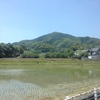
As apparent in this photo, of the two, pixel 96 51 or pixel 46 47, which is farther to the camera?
pixel 46 47

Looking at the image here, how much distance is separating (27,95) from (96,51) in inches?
3086

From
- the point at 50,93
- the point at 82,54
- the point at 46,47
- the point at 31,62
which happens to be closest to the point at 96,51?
the point at 82,54

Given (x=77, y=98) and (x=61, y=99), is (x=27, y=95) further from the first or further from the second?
(x=77, y=98)

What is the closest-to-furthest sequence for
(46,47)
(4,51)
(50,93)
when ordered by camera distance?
1. (50,93)
2. (4,51)
3. (46,47)

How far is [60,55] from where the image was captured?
78.8 meters

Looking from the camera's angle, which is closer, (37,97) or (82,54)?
(37,97)

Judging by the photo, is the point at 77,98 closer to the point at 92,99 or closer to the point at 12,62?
the point at 92,99

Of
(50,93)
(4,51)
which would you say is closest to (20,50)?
(4,51)

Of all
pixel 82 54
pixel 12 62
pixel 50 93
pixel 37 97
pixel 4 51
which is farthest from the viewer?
pixel 82 54

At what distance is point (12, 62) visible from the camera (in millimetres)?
46469

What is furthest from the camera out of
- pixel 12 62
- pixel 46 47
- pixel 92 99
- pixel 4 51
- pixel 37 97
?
pixel 46 47

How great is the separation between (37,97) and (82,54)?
71.6 metres

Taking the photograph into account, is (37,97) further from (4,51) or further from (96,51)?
(96,51)

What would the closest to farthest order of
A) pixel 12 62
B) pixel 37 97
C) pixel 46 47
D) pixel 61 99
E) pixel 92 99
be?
pixel 92 99
pixel 61 99
pixel 37 97
pixel 12 62
pixel 46 47
